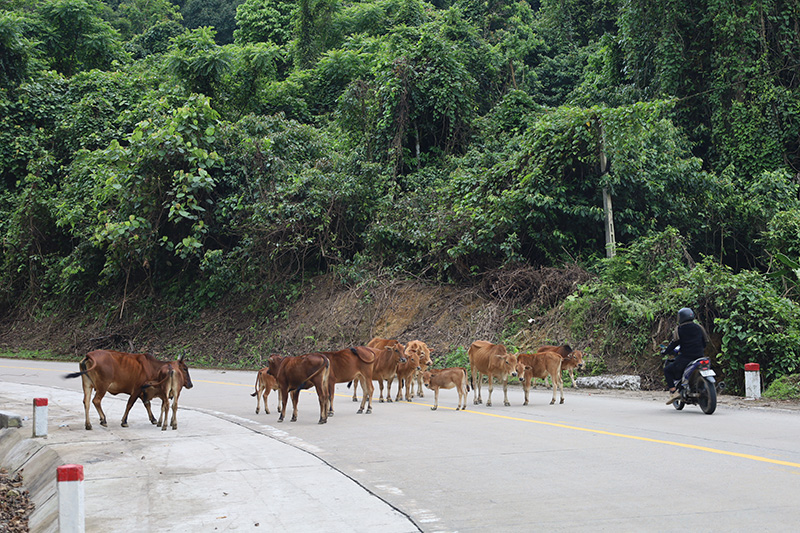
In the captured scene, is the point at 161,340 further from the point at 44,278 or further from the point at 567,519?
the point at 567,519

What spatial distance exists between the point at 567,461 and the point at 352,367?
224 inches

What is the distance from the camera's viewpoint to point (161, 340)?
3062cm

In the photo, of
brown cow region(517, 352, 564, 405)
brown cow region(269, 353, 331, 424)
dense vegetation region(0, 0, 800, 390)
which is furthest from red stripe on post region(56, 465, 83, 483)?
dense vegetation region(0, 0, 800, 390)

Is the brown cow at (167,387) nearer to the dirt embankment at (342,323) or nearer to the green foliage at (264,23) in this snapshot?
the dirt embankment at (342,323)

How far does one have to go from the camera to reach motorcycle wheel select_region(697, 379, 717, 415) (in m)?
12.6

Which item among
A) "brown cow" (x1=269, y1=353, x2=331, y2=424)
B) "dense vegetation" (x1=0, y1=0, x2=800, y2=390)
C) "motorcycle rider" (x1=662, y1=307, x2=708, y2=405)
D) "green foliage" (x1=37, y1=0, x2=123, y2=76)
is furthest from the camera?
"green foliage" (x1=37, y1=0, x2=123, y2=76)

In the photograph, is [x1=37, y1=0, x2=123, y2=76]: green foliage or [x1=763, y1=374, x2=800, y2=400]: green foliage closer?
[x1=763, y1=374, x2=800, y2=400]: green foliage

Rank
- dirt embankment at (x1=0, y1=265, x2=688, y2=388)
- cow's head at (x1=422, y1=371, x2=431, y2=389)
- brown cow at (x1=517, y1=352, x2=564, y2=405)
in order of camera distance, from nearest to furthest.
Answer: cow's head at (x1=422, y1=371, x2=431, y2=389), brown cow at (x1=517, y1=352, x2=564, y2=405), dirt embankment at (x1=0, y1=265, x2=688, y2=388)

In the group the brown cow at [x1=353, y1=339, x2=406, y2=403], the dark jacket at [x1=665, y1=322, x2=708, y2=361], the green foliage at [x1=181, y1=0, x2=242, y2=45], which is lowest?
the brown cow at [x1=353, y1=339, x2=406, y2=403]

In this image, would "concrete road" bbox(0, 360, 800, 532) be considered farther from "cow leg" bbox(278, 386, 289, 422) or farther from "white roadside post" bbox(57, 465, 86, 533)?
"white roadside post" bbox(57, 465, 86, 533)

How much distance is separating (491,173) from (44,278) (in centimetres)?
2289

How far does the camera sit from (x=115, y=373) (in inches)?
483

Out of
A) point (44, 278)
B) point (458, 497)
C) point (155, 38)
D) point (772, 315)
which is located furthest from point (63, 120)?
point (458, 497)

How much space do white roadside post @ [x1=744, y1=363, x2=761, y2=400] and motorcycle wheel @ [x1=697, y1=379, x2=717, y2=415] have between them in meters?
2.69
